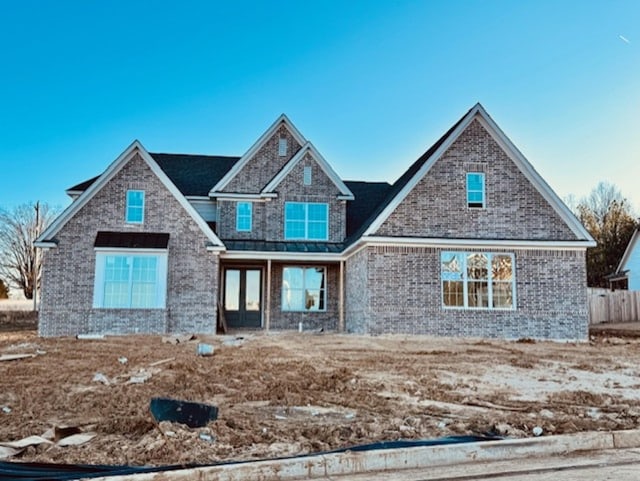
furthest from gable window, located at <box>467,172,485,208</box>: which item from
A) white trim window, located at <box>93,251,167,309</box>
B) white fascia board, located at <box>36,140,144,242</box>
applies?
white fascia board, located at <box>36,140,144,242</box>

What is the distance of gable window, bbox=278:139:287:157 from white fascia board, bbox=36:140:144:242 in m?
5.83

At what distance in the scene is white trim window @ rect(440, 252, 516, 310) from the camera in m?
15.7

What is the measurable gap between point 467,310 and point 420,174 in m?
4.41

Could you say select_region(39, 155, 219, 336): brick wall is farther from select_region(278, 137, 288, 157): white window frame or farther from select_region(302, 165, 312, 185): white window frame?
select_region(278, 137, 288, 157): white window frame

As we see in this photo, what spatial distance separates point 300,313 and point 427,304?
5.58 meters

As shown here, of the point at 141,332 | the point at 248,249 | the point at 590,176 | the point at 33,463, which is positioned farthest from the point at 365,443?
the point at 590,176

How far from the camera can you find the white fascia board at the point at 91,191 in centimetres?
1622

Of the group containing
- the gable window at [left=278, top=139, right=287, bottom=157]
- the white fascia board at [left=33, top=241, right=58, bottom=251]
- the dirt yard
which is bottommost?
the dirt yard

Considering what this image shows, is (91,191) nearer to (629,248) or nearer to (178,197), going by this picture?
(178,197)

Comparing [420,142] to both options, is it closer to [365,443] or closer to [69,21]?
[69,21]

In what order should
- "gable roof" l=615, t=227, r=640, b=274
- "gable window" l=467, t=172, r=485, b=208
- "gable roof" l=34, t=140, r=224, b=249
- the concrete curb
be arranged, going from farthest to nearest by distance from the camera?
"gable roof" l=615, t=227, r=640, b=274, "gable window" l=467, t=172, r=485, b=208, "gable roof" l=34, t=140, r=224, b=249, the concrete curb

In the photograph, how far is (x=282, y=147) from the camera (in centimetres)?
2081

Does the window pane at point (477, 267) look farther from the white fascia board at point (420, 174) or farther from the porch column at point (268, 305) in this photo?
the porch column at point (268, 305)

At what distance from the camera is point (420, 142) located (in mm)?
25219
